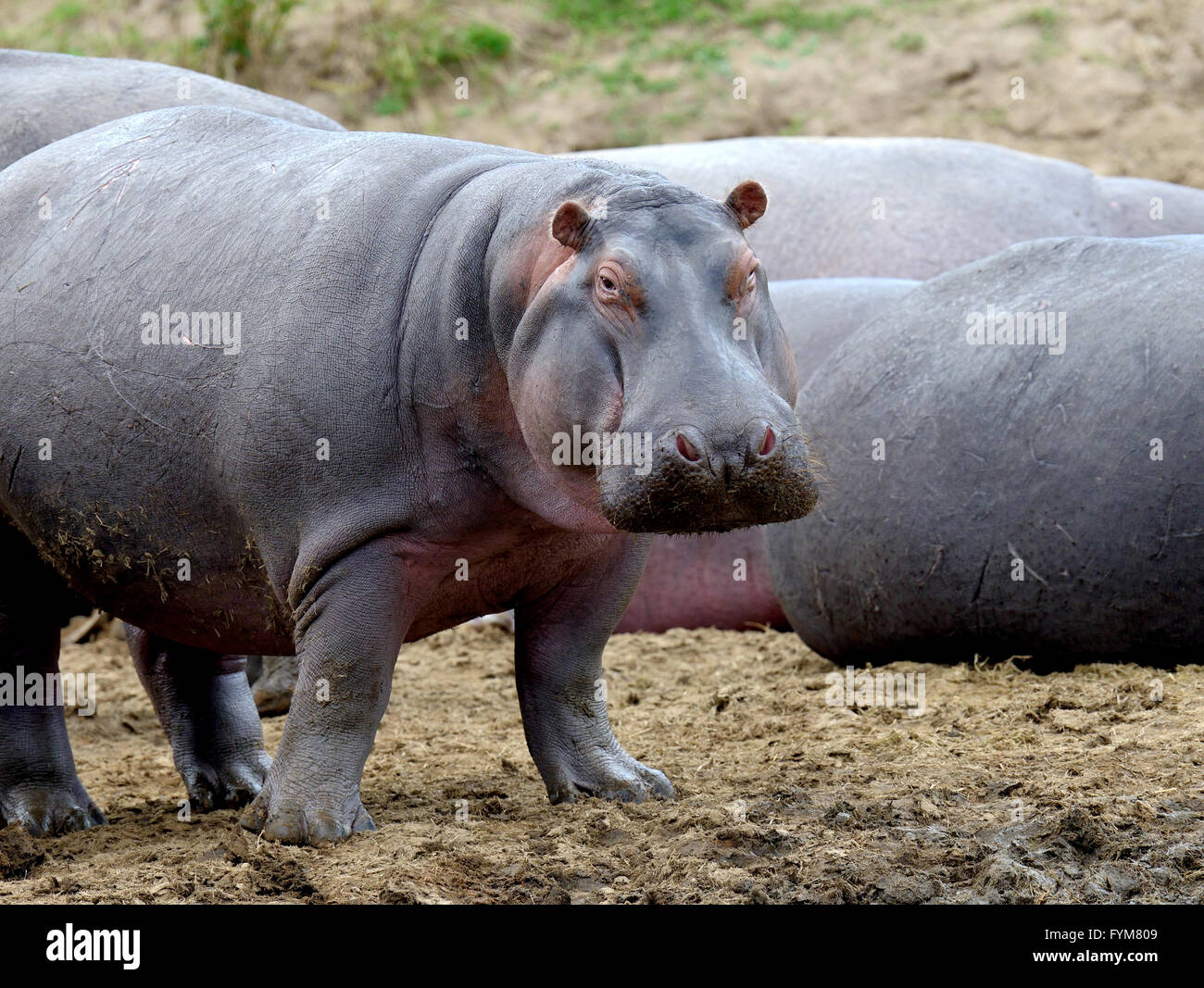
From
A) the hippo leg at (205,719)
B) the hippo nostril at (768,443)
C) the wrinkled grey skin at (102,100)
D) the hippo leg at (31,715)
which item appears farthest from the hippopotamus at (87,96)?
the hippo nostril at (768,443)

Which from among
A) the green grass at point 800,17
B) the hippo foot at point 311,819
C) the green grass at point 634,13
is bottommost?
the hippo foot at point 311,819

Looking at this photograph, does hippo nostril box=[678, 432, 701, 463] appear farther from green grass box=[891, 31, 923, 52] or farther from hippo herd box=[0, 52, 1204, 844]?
green grass box=[891, 31, 923, 52]

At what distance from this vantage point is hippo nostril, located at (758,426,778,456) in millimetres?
3449

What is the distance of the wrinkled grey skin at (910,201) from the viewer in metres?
8.59

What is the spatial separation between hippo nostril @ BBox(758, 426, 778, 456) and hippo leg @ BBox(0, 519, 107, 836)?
2.39 metres

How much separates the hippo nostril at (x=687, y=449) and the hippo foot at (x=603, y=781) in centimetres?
137

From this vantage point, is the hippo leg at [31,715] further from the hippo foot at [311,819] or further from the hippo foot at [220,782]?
the hippo foot at [311,819]

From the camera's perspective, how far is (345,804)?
4.09 meters

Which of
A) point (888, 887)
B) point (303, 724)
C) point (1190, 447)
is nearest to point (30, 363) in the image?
point (303, 724)

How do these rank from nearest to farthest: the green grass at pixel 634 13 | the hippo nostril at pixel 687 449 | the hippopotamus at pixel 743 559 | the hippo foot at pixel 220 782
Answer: the hippo nostril at pixel 687 449 < the hippo foot at pixel 220 782 < the hippopotamus at pixel 743 559 < the green grass at pixel 634 13

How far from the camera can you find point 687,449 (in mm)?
3426

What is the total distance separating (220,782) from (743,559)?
2.49m

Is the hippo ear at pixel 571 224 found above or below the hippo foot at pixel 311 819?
above

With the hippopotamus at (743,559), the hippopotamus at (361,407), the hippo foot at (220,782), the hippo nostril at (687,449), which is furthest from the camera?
the hippopotamus at (743,559)
